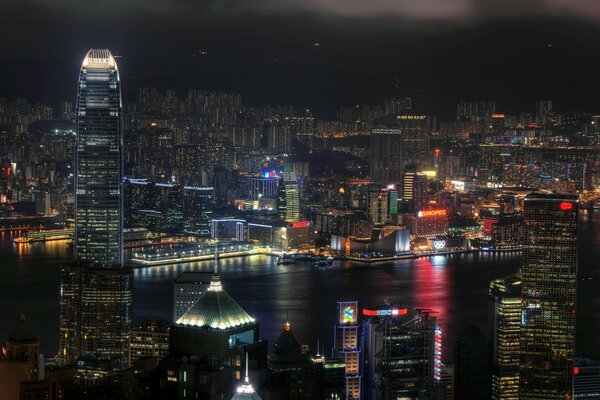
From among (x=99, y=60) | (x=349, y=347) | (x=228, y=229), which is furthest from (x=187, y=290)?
(x=228, y=229)

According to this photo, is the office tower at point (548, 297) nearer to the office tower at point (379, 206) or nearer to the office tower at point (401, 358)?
the office tower at point (401, 358)

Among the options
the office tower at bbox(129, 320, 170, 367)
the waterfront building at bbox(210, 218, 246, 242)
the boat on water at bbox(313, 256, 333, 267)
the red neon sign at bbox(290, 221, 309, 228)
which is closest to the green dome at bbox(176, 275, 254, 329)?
the office tower at bbox(129, 320, 170, 367)

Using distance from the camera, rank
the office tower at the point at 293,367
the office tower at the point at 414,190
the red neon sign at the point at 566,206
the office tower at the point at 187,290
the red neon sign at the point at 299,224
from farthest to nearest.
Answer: the office tower at the point at 414,190 → the red neon sign at the point at 299,224 → the office tower at the point at 187,290 → the red neon sign at the point at 566,206 → the office tower at the point at 293,367

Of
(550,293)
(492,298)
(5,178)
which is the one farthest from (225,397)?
(5,178)

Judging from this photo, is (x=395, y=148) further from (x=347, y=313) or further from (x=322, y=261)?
(x=347, y=313)

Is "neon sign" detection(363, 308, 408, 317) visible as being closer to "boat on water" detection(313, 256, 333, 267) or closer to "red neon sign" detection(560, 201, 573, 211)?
"red neon sign" detection(560, 201, 573, 211)

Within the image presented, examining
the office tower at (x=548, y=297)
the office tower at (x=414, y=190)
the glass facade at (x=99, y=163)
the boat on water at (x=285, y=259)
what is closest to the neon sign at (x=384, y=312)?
the office tower at (x=548, y=297)
